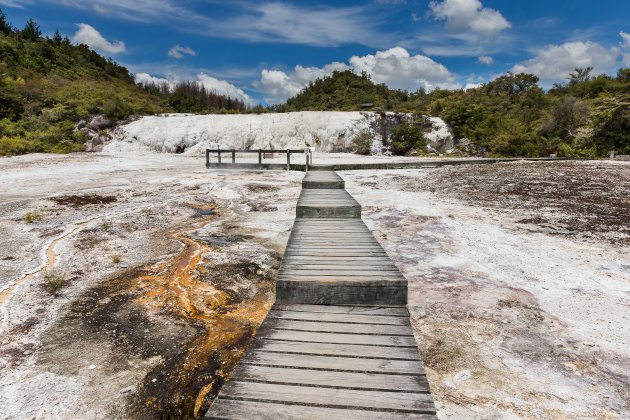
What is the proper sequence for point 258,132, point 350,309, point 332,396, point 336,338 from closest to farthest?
point 332,396
point 336,338
point 350,309
point 258,132

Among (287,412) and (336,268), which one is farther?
(336,268)

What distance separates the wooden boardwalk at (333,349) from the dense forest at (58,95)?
921 inches

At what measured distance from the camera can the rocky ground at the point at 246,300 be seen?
256 cm

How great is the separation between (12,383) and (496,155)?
28759 mm

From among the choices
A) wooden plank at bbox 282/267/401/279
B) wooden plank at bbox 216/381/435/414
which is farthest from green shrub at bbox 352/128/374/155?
wooden plank at bbox 216/381/435/414

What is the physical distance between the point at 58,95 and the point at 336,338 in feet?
116

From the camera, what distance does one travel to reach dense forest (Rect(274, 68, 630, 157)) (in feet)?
76.6

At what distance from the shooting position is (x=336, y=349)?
2.30 metres

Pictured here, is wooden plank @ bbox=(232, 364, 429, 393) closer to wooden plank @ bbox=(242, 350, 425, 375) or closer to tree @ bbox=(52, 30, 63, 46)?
wooden plank @ bbox=(242, 350, 425, 375)

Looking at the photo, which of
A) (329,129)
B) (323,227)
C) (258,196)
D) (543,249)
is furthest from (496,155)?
(323,227)

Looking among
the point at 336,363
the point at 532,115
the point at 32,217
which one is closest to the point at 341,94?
the point at 532,115

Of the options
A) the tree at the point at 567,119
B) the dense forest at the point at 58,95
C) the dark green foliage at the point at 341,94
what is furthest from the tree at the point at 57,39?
the tree at the point at 567,119

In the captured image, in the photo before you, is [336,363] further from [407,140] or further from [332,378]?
[407,140]

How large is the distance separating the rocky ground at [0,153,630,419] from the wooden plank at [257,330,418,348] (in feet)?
1.66
